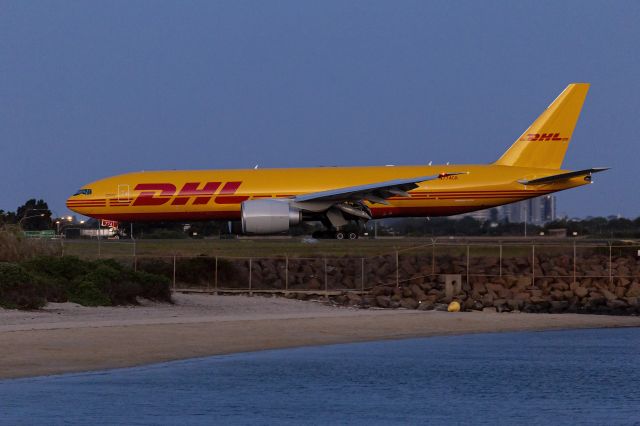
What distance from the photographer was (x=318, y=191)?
162 ft

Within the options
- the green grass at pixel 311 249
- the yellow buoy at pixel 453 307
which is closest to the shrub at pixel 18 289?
the yellow buoy at pixel 453 307

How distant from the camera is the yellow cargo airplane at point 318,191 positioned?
4922cm

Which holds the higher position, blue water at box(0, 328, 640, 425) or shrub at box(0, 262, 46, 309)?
shrub at box(0, 262, 46, 309)

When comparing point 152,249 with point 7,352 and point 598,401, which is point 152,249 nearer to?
→ point 7,352

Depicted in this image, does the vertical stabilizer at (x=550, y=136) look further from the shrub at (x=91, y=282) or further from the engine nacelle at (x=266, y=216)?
the shrub at (x=91, y=282)

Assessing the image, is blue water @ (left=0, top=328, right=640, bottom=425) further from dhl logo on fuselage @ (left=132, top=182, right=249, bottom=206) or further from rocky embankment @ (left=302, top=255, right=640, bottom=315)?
dhl logo on fuselage @ (left=132, top=182, right=249, bottom=206)

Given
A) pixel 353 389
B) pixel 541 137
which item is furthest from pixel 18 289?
pixel 541 137

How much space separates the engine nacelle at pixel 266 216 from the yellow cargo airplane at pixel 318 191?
4.26 feet

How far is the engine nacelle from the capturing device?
45656 mm

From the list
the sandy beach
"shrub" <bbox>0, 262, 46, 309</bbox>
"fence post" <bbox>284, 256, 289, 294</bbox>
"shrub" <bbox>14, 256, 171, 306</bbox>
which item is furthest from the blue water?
"fence post" <bbox>284, 256, 289, 294</bbox>

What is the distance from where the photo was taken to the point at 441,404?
1903 centimetres

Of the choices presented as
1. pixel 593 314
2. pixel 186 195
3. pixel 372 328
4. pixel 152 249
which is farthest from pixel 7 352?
pixel 186 195

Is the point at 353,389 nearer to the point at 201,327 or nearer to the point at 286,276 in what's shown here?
the point at 201,327

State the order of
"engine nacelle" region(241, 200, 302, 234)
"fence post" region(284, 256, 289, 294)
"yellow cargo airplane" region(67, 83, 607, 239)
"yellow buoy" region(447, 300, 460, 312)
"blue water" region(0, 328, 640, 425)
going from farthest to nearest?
1. "yellow cargo airplane" region(67, 83, 607, 239)
2. "engine nacelle" region(241, 200, 302, 234)
3. "fence post" region(284, 256, 289, 294)
4. "yellow buoy" region(447, 300, 460, 312)
5. "blue water" region(0, 328, 640, 425)
